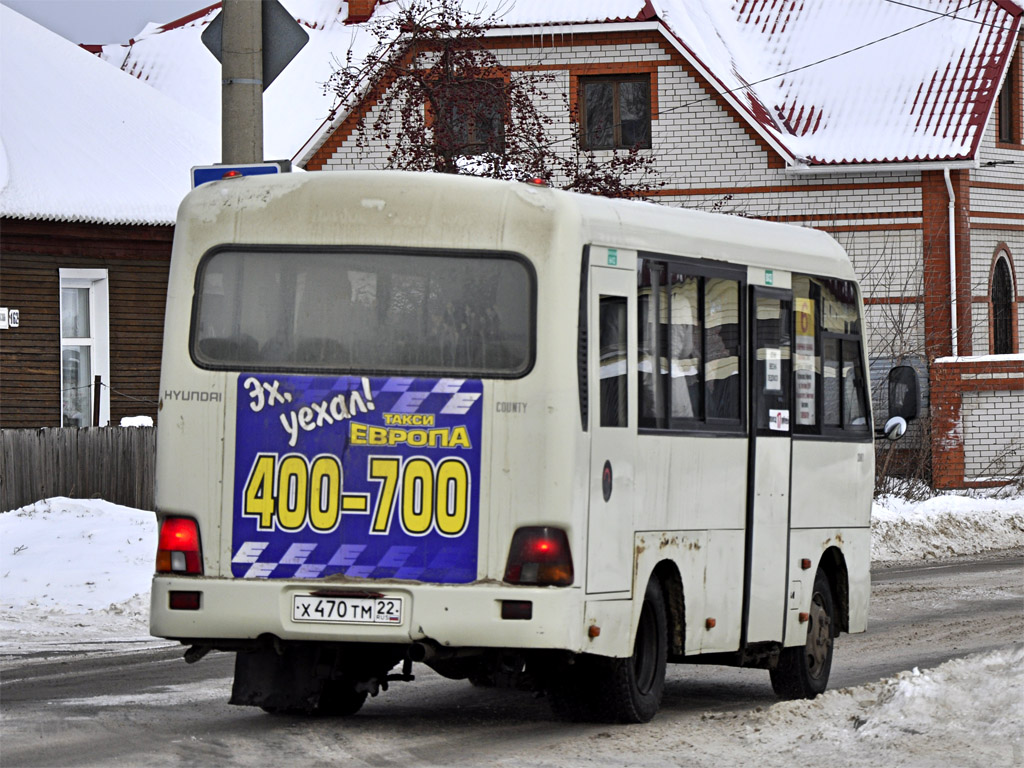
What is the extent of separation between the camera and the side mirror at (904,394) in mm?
12602

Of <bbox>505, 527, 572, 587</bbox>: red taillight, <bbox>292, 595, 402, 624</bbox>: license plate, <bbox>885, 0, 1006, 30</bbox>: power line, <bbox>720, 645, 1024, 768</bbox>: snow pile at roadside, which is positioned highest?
<bbox>885, 0, 1006, 30</bbox>: power line

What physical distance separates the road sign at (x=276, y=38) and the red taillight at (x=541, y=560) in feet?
17.7

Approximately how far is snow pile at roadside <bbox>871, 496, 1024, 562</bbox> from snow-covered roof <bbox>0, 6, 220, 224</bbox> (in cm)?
1124

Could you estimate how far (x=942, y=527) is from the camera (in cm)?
2606

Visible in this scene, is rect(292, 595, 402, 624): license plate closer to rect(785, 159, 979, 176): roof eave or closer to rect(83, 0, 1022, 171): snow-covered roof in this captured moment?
rect(83, 0, 1022, 171): snow-covered roof

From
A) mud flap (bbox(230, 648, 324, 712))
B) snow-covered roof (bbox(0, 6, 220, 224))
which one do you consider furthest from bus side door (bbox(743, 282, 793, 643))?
snow-covered roof (bbox(0, 6, 220, 224))

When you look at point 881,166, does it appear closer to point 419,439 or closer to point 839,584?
point 839,584

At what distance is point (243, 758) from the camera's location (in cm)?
859

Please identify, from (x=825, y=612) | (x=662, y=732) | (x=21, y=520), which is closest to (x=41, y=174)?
(x=21, y=520)

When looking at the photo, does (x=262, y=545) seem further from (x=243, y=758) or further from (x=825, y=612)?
(x=825, y=612)

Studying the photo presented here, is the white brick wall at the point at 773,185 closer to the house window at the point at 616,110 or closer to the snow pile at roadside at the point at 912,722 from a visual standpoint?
the house window at the point at 616,110

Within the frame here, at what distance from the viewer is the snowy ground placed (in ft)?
29.7

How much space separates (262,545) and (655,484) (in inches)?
80.1

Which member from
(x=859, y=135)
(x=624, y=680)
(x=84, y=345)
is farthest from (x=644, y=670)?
(x=859, y=135)
